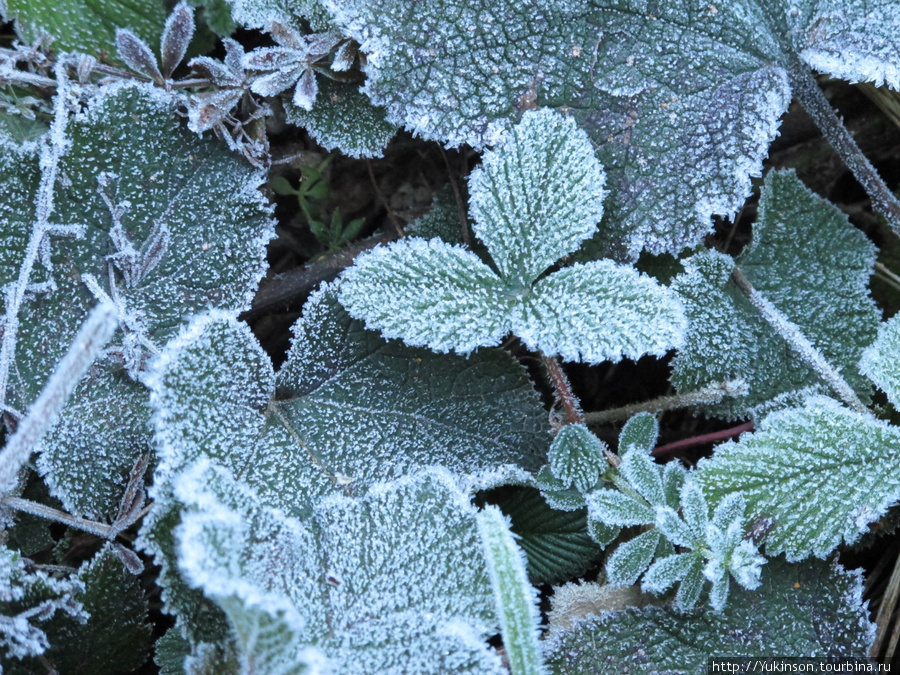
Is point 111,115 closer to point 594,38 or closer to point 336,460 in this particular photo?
point 336,460

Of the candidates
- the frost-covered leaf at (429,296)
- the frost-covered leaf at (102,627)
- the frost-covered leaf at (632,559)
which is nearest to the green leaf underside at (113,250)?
the frost-covered leaf at (102,627)

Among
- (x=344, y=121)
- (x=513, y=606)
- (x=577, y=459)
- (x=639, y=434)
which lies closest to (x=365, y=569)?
(x=513, y=606)

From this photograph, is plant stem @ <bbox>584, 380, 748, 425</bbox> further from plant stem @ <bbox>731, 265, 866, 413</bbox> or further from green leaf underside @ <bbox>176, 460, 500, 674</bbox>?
green leaf underside @ <bbox>176, 460, 500, 674</bbox>

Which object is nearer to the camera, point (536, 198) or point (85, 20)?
point (536, 198)

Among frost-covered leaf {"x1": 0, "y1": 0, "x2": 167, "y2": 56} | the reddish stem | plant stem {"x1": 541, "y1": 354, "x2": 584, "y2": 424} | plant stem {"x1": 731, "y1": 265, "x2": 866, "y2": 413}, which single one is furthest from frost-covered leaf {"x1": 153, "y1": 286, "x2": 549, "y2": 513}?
frost-covered leaf {"x1": 0, "y1": 0, "x2": 167, "y2": 56}

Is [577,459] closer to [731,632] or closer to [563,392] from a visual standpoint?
[563,392]

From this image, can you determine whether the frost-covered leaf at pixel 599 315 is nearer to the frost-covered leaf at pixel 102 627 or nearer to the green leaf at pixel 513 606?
the green leaf at pixel 513 606
